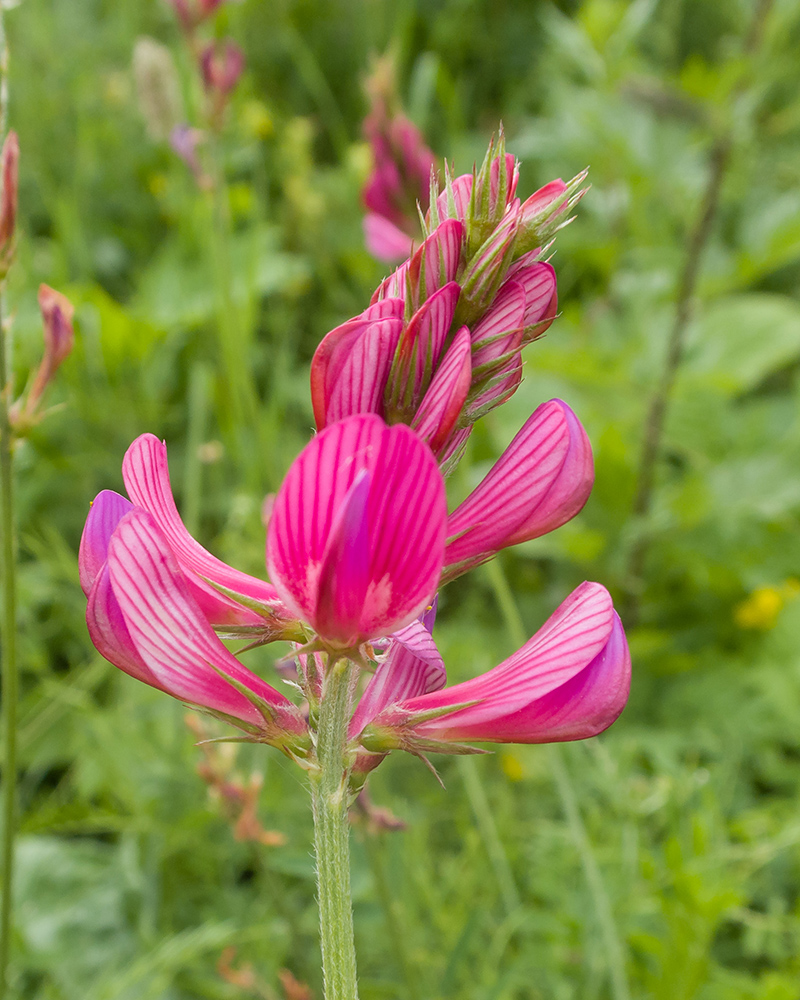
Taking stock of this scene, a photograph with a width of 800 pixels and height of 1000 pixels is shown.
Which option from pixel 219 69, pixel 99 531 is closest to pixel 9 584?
pixel 99 531

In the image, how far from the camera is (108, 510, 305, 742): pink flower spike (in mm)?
559

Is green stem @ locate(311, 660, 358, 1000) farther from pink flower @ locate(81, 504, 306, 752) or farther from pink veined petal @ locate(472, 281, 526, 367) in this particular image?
pink veined petal @ locate(472, 281, 526, 367)

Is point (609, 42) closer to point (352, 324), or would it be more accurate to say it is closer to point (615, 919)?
point (615, 919)

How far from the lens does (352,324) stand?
1.78 ft

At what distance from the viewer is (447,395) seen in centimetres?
55

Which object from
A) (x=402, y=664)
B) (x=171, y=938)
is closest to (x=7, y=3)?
(x=402, y=664)

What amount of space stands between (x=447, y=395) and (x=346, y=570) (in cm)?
12

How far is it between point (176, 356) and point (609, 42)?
1598mm

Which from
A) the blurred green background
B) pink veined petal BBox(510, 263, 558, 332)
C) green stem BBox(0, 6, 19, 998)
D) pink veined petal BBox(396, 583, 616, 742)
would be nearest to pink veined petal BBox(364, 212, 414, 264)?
the blurred green background

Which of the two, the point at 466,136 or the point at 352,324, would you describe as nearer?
the point at 352,324

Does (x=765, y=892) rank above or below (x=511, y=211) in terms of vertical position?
below

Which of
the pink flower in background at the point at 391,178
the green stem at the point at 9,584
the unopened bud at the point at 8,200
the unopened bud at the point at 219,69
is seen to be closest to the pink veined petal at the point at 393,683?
the green stem at the point at 9,584

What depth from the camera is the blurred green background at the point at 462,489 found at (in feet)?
4.86

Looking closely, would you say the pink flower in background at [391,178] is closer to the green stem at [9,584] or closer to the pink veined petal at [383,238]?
the pink veined petal at [383,238]
